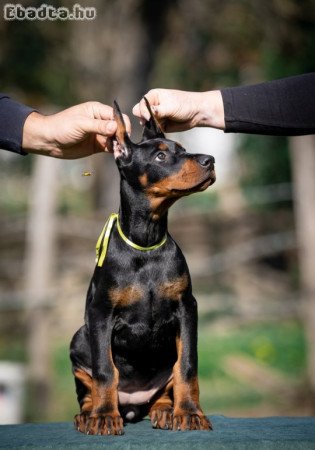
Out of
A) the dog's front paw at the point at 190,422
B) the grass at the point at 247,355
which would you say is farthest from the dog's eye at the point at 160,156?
the grass at the point at 247,355

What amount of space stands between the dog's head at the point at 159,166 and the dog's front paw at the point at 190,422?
0.88 meters

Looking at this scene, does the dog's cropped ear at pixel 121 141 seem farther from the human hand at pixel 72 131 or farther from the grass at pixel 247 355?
the grass at pixel 247 355

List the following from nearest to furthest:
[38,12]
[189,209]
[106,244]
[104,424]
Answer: [104,424] < [106,244] < [38,12] < [189,209]

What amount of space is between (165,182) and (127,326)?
629 mm

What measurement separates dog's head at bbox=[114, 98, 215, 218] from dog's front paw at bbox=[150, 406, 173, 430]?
867 millimetres

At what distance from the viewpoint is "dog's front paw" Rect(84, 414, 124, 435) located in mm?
2959

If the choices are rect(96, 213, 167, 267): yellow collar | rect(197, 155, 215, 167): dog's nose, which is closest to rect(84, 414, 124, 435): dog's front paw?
rect(96, 213, 167, 267): yellow collar

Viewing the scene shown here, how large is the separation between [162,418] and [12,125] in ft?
4.73

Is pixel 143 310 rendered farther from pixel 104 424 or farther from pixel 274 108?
pixel 274 108

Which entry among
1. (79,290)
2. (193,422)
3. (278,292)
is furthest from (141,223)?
(278,292)

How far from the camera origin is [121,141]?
330 centimetres

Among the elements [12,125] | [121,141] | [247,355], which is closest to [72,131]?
[121,141]

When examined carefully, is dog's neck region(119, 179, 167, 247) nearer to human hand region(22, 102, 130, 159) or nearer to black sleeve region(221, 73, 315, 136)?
human hand region(22, 102, 130, 159)

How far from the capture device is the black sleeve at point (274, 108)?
3373 mm
